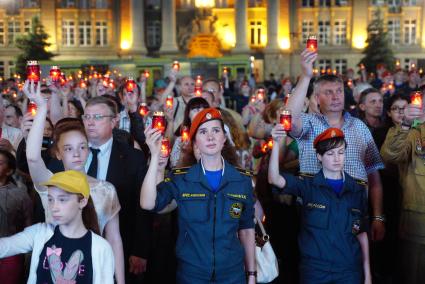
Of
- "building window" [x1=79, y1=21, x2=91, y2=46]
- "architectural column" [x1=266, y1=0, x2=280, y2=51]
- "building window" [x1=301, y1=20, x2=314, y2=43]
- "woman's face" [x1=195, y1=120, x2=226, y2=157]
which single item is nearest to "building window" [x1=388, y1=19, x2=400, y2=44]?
"building window" [x1=301, y1=20, x2=314, y2=43]

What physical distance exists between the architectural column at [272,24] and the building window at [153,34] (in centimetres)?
955

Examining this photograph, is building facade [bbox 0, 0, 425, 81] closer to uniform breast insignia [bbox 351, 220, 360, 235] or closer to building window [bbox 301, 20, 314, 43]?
building window [bbox 301, 20, 314, 43]

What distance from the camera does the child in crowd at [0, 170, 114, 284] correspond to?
13.6ft

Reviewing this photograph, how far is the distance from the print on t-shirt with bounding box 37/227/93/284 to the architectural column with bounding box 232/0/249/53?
1818 inches

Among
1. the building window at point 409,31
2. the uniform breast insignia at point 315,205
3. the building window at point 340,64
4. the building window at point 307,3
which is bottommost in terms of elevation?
the uniform breast insignia at point 315,205

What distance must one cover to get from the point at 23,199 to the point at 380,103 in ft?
15.8

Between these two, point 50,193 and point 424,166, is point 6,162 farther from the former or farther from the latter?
point 424,166

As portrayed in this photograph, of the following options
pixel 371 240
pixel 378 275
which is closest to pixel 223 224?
pixel 371 240

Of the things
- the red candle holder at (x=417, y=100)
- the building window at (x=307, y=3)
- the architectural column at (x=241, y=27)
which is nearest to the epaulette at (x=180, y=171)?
the red candle holder at (x=417, y=100)

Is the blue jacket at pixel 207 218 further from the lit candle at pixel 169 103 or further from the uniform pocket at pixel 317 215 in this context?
the lit candle at pixel 169 103

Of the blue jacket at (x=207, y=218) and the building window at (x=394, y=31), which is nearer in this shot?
the blue jacket at (x=207, y=218)

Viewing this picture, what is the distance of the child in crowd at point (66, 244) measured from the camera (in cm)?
416

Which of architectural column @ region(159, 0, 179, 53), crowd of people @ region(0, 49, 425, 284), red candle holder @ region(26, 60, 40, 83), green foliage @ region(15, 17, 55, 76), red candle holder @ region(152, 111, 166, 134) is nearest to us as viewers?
crowd of people @ region(0, 49, 425, 284)

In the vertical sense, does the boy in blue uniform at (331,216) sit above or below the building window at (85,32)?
below
